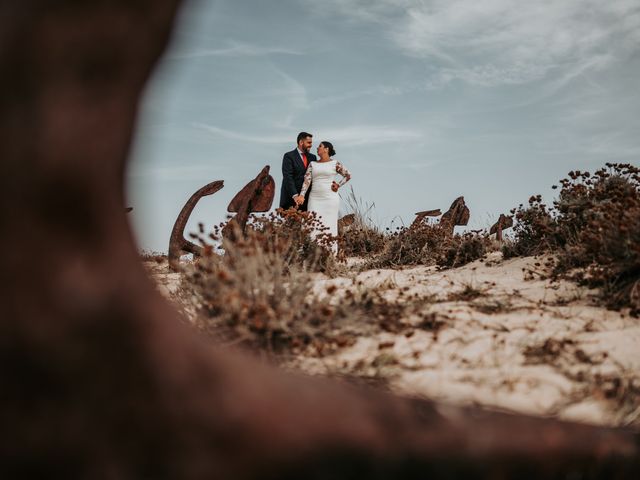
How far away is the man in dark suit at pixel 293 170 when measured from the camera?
34.2 feet

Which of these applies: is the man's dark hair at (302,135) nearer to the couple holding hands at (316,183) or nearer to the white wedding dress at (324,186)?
the couple holding hands at (316,183)

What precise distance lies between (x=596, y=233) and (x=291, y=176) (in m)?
6.14

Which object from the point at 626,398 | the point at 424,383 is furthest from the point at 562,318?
the point at 424,383

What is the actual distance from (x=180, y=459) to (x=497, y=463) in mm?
590

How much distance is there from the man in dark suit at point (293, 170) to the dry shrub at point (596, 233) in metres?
4.42

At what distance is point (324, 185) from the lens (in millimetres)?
9859

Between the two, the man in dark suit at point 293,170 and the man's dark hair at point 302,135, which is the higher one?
the man's dark hair at point 302,135

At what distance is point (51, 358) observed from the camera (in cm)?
61

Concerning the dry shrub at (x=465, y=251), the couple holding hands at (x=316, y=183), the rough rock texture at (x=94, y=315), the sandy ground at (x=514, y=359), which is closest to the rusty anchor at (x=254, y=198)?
the sandy ground at (x=514, y=359)

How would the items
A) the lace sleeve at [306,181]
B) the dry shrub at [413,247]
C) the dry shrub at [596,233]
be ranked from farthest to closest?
the lace sleeve at [306,181] < the dry shrub at [413,247] < the dry shrub at [596,233]

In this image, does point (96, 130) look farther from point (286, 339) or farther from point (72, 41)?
point (286, 339)

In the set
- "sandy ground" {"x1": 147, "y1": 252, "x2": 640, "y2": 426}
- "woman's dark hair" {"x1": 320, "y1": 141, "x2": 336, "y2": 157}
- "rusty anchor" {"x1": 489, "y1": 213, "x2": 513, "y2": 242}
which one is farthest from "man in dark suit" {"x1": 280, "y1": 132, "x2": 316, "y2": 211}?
"sandy ground" {"x1": 147, "y1": 252, "x2": 640, "y2": 426}

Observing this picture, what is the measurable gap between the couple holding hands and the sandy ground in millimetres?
5866

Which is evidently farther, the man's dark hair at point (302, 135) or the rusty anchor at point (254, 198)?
the man's dark hair at point (302, 135)
